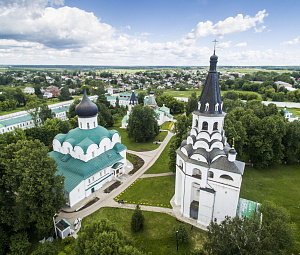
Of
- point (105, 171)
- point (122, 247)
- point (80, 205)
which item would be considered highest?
point (122, 247)

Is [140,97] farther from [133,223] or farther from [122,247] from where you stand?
[122,247]

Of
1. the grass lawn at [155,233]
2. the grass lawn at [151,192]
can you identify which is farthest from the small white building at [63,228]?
the grass lawn at [151,192]

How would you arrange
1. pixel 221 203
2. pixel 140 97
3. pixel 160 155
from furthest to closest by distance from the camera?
pixel 140 97 → pixel 160 155 → pixel 221 203

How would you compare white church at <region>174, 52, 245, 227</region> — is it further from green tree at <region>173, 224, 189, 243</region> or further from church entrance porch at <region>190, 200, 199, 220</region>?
green tree at <region>173, 224, 189, 243</region>

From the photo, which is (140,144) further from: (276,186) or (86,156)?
(276,186)

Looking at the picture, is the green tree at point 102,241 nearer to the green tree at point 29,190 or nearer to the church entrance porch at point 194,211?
the green tree at point 29,190

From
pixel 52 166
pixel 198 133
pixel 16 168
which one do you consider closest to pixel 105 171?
Result: pixel 52 166

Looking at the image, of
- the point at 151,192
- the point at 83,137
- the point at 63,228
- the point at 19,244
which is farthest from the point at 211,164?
the point at 19,244
